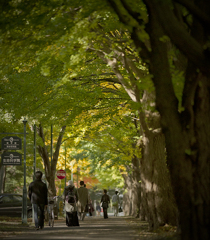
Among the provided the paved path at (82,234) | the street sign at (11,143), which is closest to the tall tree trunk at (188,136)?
the paved path at (82,234)

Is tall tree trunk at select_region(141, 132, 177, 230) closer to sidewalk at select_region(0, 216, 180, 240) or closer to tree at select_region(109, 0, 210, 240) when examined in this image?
sidewalk at select_region(0, 216, 180, 240)

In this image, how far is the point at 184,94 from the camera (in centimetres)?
820

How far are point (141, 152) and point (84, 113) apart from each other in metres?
6.49

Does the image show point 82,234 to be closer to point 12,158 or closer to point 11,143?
point 12,158

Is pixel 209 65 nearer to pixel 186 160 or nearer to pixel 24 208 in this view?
pixel 186 160

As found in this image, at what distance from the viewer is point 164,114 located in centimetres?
834

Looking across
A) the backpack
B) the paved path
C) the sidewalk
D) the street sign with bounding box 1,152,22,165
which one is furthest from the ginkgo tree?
the backpack

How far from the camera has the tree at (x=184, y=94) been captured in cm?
778

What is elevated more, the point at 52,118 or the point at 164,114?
the point at 52,118

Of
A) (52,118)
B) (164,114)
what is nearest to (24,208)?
(52,118)

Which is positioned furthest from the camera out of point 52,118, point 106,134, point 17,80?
point 106,134

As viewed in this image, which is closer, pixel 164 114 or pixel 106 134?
pixel 164 114

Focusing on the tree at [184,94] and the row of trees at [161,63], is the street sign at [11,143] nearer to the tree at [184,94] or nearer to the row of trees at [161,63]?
the row of trees at [161,63]

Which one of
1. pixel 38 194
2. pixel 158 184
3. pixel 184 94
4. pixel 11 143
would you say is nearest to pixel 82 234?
pixel 38 194
